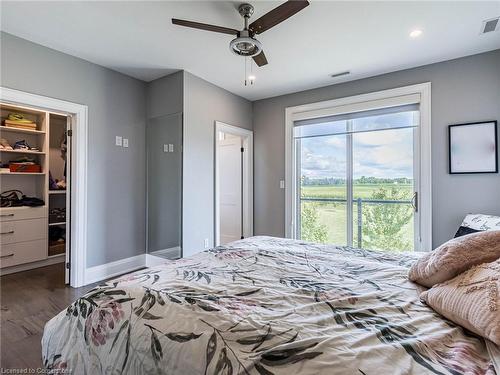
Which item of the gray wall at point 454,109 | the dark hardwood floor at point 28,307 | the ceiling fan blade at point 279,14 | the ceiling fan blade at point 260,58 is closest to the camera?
the ceiling fan blade at point 279,14

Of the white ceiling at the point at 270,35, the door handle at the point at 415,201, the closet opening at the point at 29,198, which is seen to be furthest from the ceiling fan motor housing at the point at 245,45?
the door handle at the point at 415,201

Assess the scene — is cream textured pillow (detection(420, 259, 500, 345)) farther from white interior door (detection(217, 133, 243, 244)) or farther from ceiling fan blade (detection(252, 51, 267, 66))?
white interior door (detection(217, 133, 243, 244))

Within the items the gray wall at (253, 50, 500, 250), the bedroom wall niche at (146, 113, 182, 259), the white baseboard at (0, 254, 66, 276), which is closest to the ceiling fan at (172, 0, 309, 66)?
the bedroom wall niche at (146, 113, 182, 259)

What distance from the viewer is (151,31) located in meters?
2.47

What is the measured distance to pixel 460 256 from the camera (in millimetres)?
1022

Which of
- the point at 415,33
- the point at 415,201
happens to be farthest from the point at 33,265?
the point at 415,33

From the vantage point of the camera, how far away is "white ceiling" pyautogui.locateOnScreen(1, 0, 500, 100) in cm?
215

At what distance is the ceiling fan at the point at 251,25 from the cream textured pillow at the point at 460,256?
161cm

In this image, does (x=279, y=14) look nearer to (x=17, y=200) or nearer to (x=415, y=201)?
(x=415, y=201)

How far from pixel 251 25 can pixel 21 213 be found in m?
3.87

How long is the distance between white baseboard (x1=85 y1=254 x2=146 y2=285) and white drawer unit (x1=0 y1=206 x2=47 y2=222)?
1.37m

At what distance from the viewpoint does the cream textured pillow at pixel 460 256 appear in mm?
998

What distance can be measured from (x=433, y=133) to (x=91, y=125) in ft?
13.8

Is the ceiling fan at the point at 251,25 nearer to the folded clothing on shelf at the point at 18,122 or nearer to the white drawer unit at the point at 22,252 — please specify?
the folded clothing on shelf at the point at 18,122
